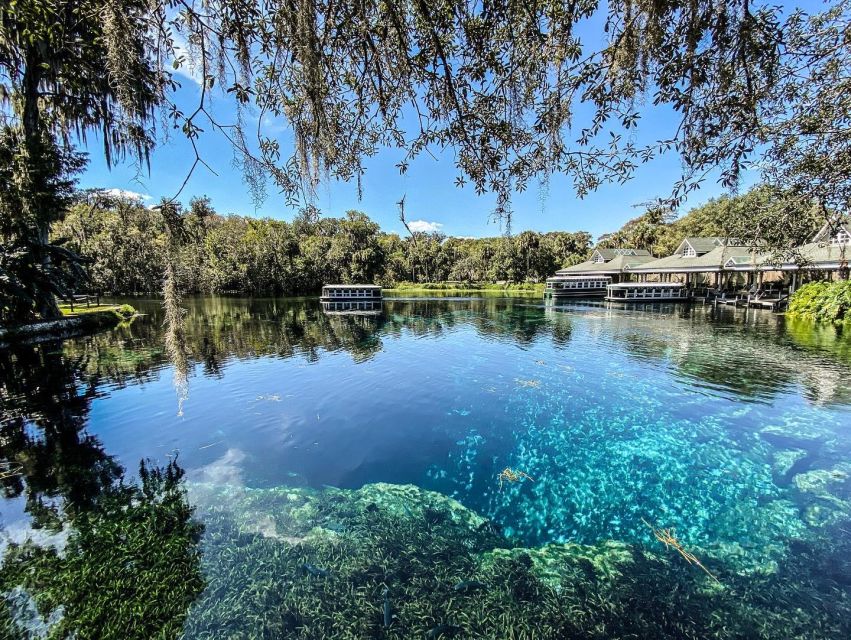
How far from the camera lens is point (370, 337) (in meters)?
22.2

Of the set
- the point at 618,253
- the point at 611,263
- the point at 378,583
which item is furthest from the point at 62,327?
the point at 618,253

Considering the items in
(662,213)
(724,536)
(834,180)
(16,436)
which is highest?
(834,180)

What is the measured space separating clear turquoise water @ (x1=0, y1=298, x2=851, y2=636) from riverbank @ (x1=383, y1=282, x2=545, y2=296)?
45057 mm

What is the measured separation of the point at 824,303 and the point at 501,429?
30.5 m

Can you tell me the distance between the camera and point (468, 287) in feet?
228

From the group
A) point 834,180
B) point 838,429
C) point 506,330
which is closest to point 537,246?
point 506,330

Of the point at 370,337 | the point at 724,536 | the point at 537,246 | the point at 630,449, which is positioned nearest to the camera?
the point at 724,536

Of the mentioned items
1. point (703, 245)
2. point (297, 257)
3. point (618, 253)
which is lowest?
point (703, 245)

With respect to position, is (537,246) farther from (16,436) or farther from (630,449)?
(16,436)

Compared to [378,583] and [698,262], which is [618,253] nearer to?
[698,262]

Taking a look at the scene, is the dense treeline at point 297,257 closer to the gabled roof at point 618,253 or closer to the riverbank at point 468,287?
the riverbank at point 468,287

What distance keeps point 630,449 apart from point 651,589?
428cm

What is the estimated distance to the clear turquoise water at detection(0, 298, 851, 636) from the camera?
5.91m

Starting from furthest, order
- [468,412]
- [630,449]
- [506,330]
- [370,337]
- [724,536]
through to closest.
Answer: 1. [506,330]
2. [370,337]
3. [468,412]
4. [630,449]
5. [724,536]
